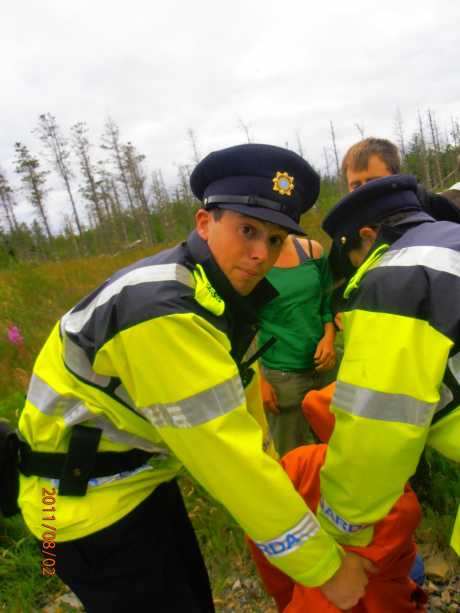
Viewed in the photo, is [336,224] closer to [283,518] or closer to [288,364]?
[283,518]

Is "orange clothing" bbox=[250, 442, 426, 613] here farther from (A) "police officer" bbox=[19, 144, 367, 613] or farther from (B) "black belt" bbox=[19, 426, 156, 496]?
(B) "black belt" bbox=[19, 426, 156, 496]

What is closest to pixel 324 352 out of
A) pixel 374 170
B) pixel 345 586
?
pixel 374 170

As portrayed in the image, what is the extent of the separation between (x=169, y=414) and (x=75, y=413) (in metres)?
0.39

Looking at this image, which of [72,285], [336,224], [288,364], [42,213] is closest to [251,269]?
[336,224]

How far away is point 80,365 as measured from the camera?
1.23 m

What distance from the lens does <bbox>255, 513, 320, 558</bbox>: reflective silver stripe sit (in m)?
1.10

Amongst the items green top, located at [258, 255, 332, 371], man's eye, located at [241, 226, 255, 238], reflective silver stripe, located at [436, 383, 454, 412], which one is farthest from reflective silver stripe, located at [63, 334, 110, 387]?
green top, located at [258, 255, 332, 371]

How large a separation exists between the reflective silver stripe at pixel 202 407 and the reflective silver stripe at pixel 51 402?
1.27 feet

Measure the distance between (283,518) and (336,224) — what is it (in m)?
0.96

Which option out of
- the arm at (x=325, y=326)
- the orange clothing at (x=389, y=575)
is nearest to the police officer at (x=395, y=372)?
the orange clothing at (x=389, y=575)

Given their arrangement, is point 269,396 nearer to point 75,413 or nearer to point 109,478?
point 109,478

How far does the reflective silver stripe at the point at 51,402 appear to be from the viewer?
128 centimetres

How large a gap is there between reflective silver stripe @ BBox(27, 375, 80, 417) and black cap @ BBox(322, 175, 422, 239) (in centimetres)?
107

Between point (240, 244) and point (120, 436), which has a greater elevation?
point (240, 244)
